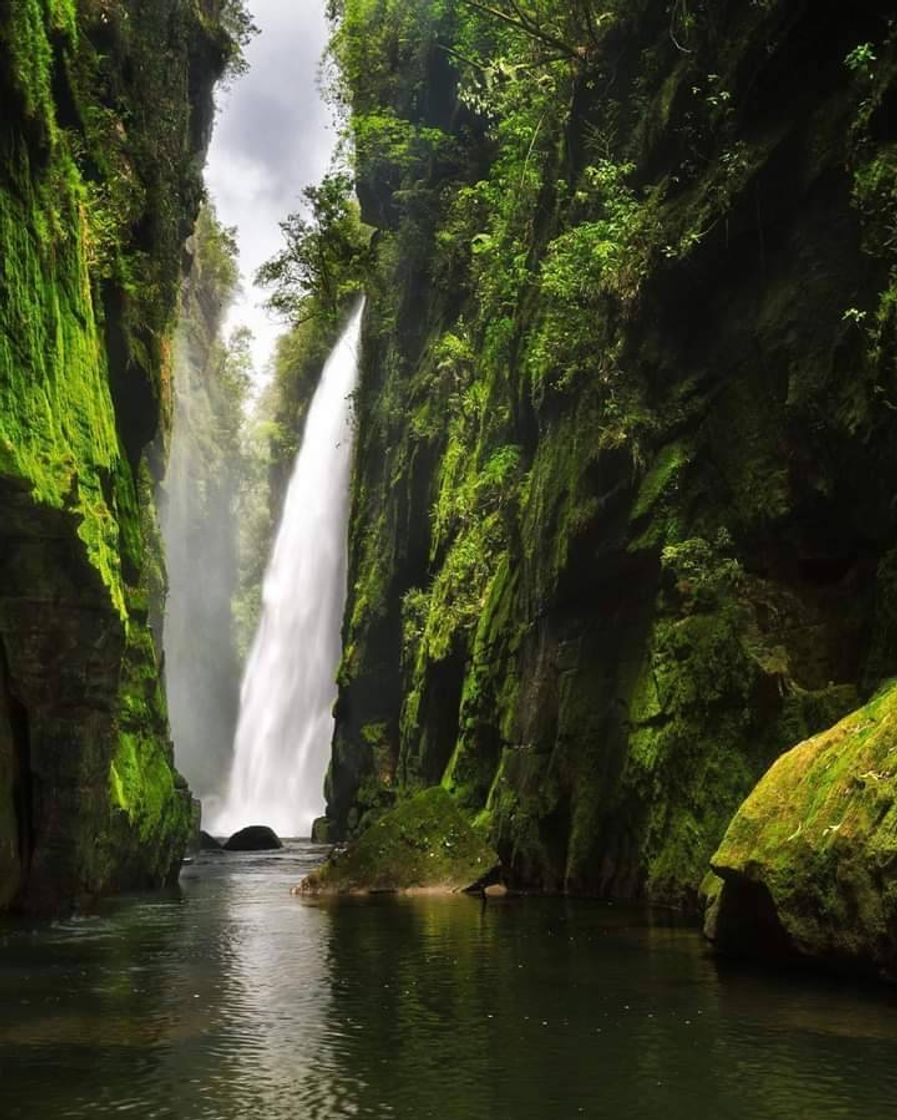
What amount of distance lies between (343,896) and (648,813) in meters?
5.25

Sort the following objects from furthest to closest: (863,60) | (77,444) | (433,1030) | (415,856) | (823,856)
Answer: (415,856) → (77,444) → (863,60) → (823,856) → (433,1030)

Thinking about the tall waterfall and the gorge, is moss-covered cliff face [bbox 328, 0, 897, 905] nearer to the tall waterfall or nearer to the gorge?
the gorge

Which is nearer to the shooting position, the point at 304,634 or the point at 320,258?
the point at 320,258

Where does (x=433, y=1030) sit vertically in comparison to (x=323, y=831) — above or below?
below

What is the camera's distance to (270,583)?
5216cm

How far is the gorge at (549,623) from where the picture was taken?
700cm

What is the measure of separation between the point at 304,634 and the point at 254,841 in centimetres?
1617

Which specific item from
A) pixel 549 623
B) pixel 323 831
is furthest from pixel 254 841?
pixel 549 623

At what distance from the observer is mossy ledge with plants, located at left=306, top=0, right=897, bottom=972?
43.2 feet

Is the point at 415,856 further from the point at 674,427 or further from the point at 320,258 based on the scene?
the point at 320,258

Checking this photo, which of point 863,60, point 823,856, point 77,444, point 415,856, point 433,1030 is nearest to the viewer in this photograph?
point 433,1030

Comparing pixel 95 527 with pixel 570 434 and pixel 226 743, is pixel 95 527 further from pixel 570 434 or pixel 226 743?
pixel 226 743

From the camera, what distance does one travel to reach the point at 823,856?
8086 mm

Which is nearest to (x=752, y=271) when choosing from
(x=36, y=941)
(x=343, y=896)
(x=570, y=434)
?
→ (x=570, y=434)
